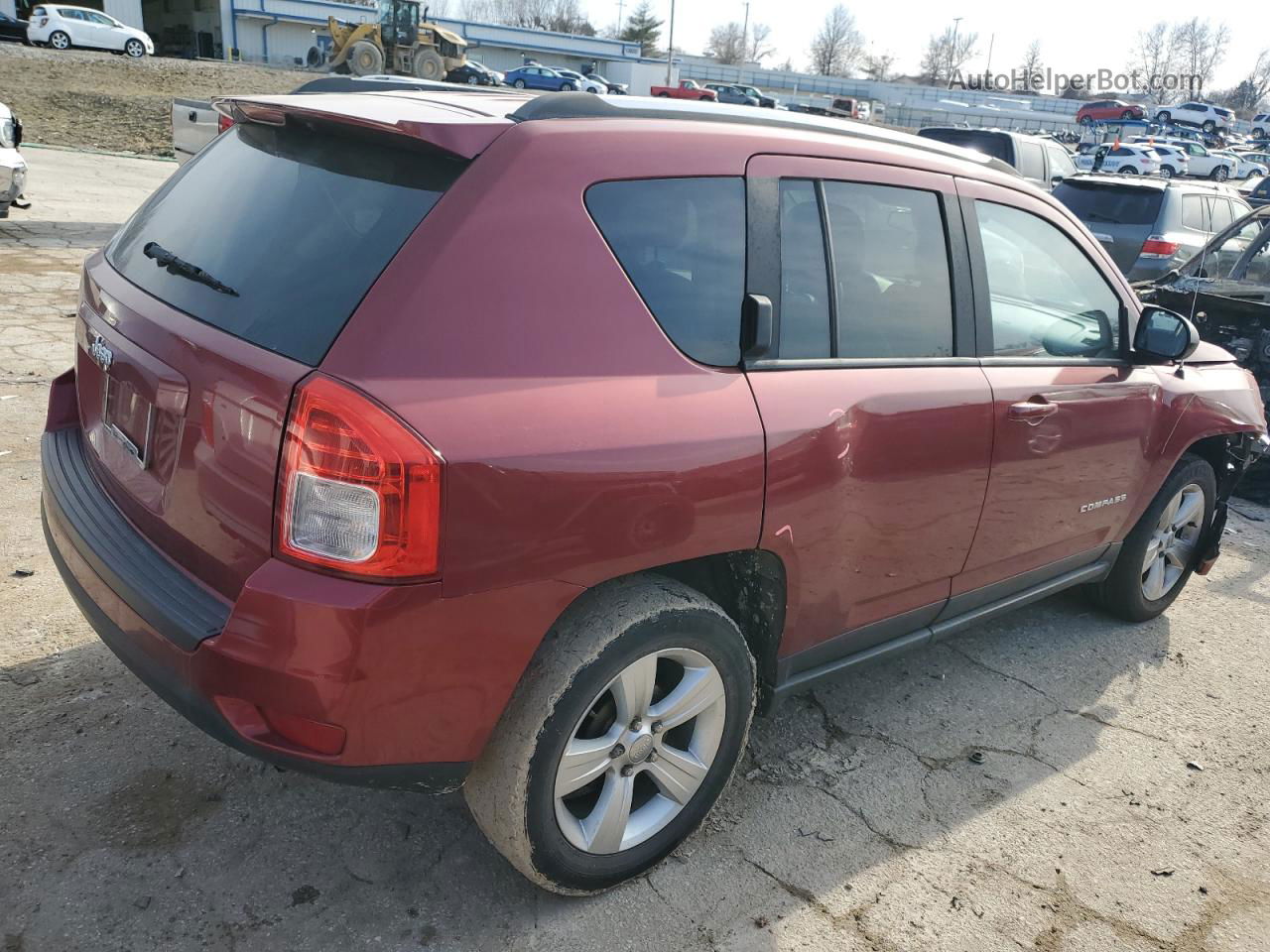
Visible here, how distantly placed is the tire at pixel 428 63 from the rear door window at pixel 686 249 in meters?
38.4

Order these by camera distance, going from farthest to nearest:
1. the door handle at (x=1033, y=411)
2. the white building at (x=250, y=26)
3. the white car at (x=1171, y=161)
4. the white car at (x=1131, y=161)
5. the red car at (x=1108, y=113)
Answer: the red car at (x=1108, y=113) → the white building at (x=250, y=26) → the white car at (x=1171, y=161) → the white car at (x=1131, y=161) → the door handle at (x=1033, y=411)

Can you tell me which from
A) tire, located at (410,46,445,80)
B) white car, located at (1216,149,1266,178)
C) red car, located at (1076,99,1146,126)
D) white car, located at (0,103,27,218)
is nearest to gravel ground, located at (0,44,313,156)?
tire, located at (410,46,445,80)

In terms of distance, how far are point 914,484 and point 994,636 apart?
171 cm

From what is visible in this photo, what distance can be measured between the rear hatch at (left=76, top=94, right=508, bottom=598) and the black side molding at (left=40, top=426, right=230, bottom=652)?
0.04 metres

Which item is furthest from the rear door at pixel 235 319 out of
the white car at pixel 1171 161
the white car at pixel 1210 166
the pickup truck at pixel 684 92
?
the white car at pixel 1210 166

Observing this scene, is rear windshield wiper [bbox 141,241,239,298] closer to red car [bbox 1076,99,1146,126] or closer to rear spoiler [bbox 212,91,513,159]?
rear spoiler [bbox 212,91,513,159]

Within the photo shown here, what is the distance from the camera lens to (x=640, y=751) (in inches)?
98.0

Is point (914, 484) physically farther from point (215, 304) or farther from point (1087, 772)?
point (215, 304)

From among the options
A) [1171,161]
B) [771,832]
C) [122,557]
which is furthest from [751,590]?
[1171,161]

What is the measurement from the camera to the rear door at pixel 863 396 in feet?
8.38

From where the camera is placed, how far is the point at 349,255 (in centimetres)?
211

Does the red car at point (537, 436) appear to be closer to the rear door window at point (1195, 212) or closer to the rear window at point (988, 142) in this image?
the rear door window at point (1195, 212)

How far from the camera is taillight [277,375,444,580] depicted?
190 cm

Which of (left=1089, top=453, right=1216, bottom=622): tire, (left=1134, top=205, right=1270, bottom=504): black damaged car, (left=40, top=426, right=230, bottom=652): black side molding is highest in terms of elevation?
(left=1134, top=205, right=1270, bottom=504): black damaged car
